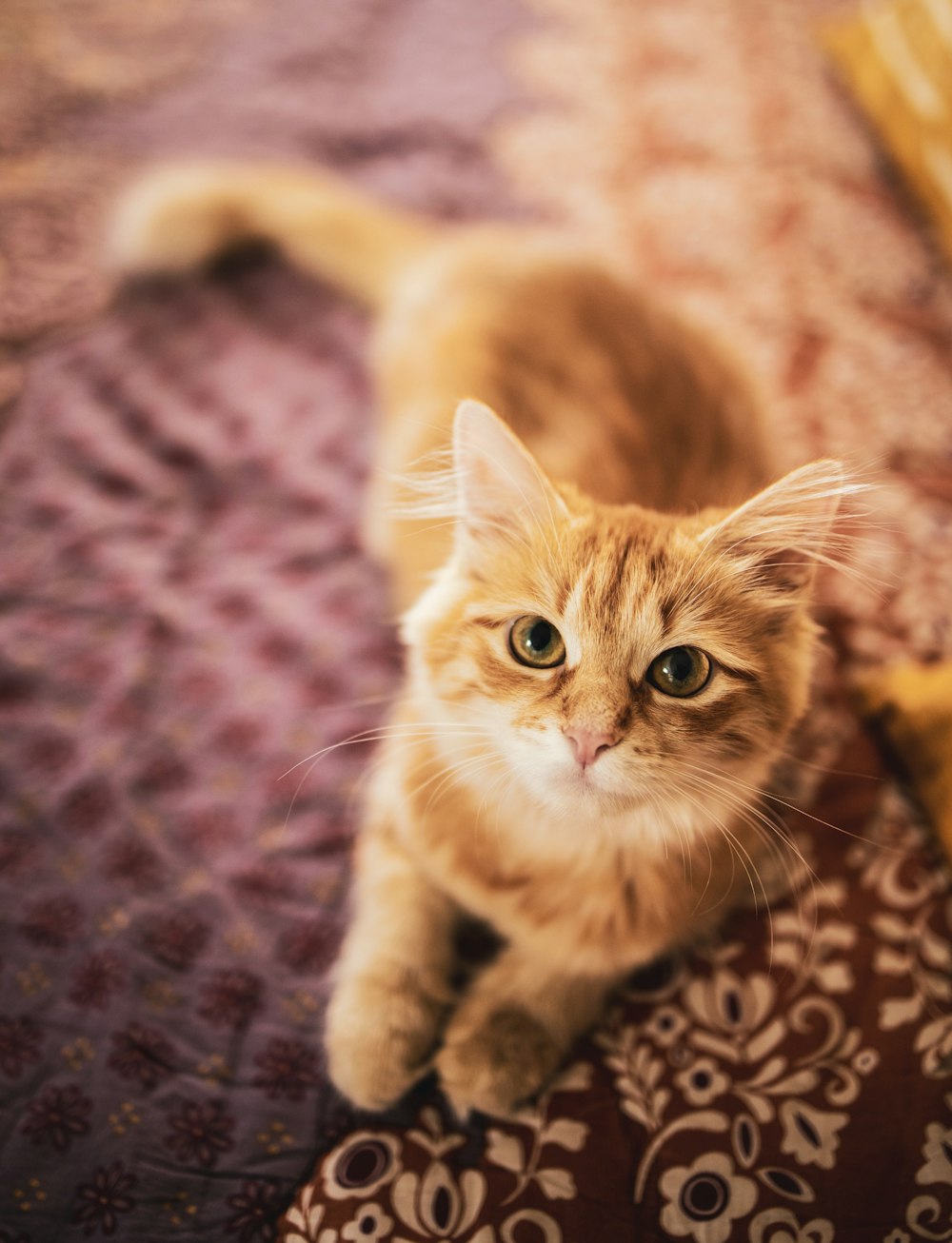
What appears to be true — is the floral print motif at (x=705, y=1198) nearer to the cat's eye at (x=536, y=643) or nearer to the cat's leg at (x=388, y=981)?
the cat's leg at (x=388, y=981)

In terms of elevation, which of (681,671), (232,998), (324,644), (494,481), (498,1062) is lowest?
(232,998)

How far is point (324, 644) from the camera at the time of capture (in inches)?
51.1

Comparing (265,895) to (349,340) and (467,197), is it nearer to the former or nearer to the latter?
(349,340)

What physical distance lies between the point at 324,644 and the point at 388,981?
55 centimetres

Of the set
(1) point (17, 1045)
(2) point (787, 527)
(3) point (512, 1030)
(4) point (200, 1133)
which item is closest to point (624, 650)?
(2) point (787, 527)

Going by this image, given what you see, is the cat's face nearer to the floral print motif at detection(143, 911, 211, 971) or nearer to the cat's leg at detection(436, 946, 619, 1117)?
the cat's leg at detection(436, 946, 619, 1117)

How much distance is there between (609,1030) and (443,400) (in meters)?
0.95

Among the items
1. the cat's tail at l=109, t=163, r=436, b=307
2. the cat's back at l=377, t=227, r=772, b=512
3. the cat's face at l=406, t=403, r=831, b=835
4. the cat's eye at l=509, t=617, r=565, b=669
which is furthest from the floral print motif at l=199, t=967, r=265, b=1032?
the cat's tail at l=109, t=163, r=436, b=307

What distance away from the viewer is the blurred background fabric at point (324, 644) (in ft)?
2.78

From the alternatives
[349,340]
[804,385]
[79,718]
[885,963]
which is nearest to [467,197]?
[349,340]

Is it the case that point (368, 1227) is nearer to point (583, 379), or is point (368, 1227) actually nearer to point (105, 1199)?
point (105, 1199)

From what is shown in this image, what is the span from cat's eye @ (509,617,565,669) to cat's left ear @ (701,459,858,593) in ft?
0.65

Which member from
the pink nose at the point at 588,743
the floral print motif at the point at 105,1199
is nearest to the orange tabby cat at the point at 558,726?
the pink nose at the point at 588,743

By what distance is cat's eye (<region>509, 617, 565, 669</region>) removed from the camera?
0.85 meters
